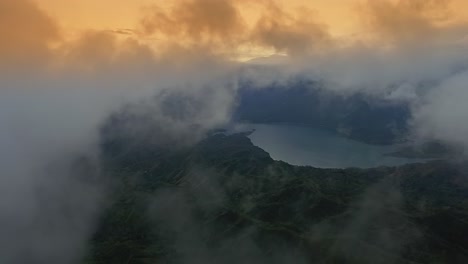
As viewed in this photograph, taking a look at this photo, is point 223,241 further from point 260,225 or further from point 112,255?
point 112,255

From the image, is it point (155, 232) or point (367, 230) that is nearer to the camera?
point (367, 230)

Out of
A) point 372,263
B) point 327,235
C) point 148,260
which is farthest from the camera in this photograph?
point 327,235

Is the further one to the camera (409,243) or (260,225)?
(260,225)

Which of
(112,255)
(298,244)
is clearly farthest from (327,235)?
(112,255)

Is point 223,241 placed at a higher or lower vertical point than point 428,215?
lower

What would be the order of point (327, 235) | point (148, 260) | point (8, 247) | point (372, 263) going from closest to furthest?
point (372, 263) < point (148, 260) < point (327, 235) < point (8, 247)

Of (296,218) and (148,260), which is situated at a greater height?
(296,218)

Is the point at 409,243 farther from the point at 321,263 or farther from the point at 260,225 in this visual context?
the point at 260,225

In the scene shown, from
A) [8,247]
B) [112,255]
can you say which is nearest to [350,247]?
[112,255]

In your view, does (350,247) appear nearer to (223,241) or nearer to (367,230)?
(367,230)
